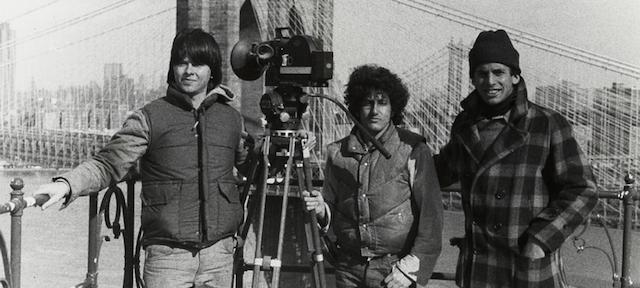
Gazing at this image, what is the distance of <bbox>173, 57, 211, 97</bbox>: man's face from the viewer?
209 cm

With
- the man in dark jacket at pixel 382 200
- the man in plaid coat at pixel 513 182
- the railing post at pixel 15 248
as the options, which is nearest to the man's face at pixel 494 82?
the man in plaid coat at pixel 513 182

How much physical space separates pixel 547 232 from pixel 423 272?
15.7 inches

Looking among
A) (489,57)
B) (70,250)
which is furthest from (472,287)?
(70,250)

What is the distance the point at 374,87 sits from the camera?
2164 millimetres

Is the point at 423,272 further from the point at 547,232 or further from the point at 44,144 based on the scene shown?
the point at 44,144

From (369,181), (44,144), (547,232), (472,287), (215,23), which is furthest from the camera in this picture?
(44,144)

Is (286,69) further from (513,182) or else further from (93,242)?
(93,242)

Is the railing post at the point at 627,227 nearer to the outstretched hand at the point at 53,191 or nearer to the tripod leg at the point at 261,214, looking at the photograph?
the tripod leg at the point at 261,214

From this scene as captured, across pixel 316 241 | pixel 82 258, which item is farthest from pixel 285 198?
pixel 82 258

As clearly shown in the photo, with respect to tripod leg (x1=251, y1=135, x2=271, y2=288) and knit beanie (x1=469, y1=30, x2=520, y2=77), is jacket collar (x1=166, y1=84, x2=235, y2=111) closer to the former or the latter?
tripod leg (x1=251, y1=135, x2=271, y2=288)

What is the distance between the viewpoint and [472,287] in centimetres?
199

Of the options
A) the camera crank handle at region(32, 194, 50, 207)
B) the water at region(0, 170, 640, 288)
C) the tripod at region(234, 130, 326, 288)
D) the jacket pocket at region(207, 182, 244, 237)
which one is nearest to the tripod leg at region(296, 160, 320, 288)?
the tripod at region(234, 130, 326, 288)

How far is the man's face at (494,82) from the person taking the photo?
6.46 ft

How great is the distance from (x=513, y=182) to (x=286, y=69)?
79 cm
